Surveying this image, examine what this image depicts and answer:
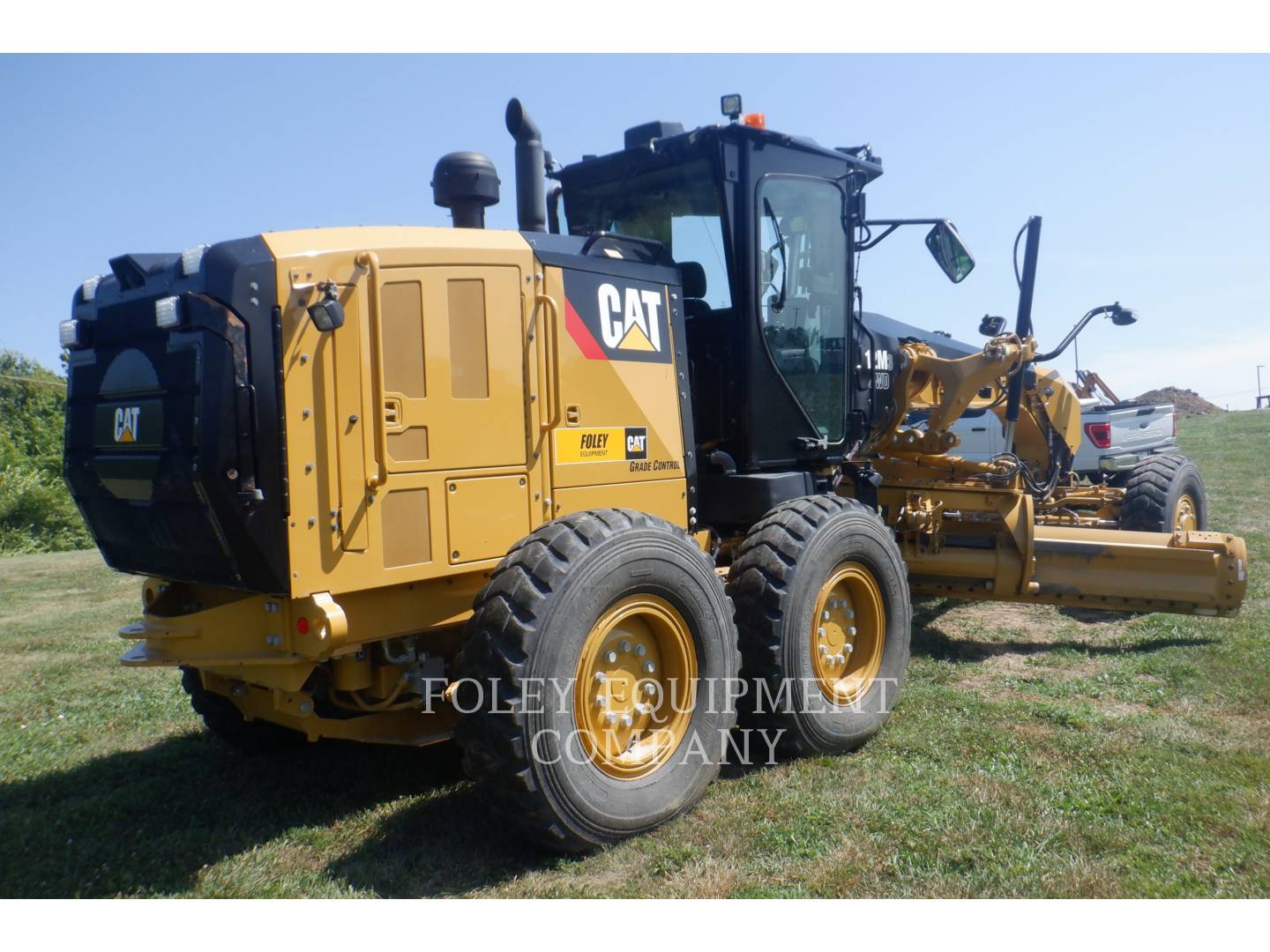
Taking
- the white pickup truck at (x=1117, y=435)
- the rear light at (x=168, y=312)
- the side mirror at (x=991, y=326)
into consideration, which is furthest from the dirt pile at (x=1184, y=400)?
the rear light at (x=168, y=312)

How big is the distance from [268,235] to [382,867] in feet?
7.79

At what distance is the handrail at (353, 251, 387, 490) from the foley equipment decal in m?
0.85

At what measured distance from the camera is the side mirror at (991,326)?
743 cm

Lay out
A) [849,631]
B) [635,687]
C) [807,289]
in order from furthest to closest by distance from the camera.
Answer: [807,289] < [849,631] < [635,687]

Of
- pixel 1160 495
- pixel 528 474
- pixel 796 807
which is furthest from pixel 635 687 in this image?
pixel 1160 495

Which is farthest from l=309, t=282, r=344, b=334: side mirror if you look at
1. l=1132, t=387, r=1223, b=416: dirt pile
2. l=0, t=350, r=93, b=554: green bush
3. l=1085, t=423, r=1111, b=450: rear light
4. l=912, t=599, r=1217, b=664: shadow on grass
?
l=1132, t=387, r=1223, b=416: dirt pile

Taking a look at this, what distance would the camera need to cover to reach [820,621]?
5.08 m

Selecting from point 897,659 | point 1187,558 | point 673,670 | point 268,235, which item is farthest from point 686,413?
point 1187,558

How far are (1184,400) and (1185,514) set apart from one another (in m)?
38.1

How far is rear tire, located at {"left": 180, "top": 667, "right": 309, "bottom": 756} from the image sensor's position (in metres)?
4.93

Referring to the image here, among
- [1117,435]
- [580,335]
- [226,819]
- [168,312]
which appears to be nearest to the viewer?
[168,312]

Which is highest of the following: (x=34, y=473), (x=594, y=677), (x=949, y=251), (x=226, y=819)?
(x=949, y=251)

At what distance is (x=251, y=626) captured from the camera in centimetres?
372

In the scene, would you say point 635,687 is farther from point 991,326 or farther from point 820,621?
point 991,326
